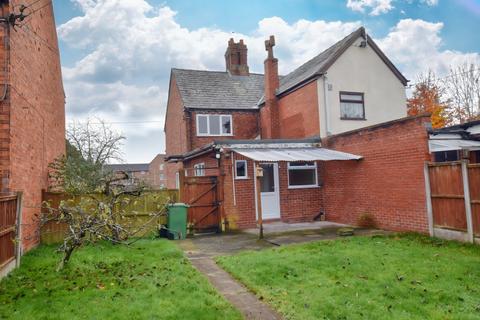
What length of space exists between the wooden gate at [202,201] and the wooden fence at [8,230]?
21.9 feet

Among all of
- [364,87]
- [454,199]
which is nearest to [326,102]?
[364,87]

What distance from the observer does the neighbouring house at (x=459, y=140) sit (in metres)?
10.8

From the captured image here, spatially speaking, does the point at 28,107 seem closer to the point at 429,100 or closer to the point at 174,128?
the point at 174,128

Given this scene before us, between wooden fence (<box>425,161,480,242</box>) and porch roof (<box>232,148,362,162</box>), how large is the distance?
11.4 ft

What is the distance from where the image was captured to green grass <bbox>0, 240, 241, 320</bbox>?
5.09 meters

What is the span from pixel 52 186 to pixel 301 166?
1030 centimetres

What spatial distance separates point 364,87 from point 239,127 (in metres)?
8.02

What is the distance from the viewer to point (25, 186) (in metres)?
9.51

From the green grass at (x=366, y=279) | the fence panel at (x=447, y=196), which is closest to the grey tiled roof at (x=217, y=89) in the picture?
the fence panel at (x=447, y=196)

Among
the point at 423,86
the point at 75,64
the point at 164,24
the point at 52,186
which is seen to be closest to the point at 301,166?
the point at 164,24

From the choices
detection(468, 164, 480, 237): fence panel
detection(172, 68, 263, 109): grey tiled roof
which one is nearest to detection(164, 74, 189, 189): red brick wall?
detection(172, 68, 263, 109): grey tiled roof

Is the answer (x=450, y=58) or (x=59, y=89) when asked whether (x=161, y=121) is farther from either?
(x=450, y=58)

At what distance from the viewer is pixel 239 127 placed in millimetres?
22375

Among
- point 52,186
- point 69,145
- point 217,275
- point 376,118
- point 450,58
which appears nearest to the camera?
point 217,275
